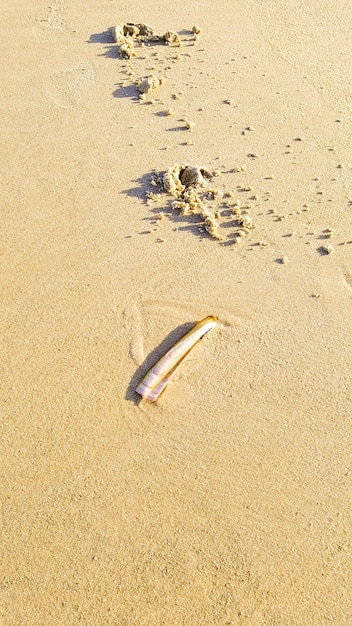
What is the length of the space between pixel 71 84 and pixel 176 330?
2.08 metres

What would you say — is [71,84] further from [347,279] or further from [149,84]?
[347,279]

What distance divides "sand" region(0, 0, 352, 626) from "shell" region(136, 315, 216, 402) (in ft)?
0.13

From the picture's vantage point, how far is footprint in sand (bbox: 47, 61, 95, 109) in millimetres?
3541

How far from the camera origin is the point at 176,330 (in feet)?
8.38

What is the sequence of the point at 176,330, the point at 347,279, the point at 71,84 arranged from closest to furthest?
1. the point at 176,330
2. the point at 347,279
3. the point at 71,84

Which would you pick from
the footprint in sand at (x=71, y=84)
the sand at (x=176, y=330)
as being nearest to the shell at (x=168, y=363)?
the sand at (x=176, y=330)

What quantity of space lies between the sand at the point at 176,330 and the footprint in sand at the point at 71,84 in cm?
1

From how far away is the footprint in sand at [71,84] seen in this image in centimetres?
354

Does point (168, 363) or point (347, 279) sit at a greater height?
point (347, 279)

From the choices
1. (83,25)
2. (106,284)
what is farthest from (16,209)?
(83,25)

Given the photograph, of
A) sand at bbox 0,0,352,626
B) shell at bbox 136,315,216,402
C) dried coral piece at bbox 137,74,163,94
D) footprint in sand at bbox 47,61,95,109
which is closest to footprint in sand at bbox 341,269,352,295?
sand at bbox 0,0,352,626

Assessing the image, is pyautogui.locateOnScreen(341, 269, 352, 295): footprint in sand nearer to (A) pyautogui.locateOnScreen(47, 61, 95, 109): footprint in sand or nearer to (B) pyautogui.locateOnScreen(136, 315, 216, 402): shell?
(B) pyautogui.locateOnScreen(136, 315, 216, 402): shell

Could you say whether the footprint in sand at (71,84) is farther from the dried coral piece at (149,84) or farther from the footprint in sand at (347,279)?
the footprint in sand at (347,279)

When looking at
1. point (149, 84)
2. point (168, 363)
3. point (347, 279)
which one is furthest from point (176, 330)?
point (149, 84)
